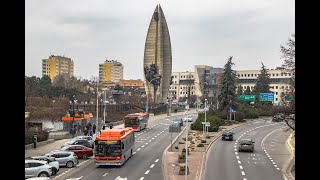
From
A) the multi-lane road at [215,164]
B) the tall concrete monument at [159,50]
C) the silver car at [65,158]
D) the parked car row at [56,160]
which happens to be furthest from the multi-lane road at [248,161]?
the tall concrete monument at [159,50]

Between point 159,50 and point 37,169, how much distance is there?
104m

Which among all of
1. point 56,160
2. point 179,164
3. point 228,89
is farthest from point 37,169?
point 228,89

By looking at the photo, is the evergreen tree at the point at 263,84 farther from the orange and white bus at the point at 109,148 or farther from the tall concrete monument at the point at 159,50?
the orange and white bus at the point at 109,148

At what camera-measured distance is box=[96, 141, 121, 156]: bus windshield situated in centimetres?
2956

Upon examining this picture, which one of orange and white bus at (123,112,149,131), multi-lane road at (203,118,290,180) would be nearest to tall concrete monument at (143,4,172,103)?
orange and white bus at (123,112,149,131)

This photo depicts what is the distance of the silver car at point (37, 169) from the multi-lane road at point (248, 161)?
1011cm

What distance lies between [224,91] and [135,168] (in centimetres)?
4767

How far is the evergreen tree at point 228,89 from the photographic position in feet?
247

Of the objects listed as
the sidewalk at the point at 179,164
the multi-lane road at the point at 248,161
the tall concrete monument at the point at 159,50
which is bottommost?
the multi-lane road at the point at 248,161
